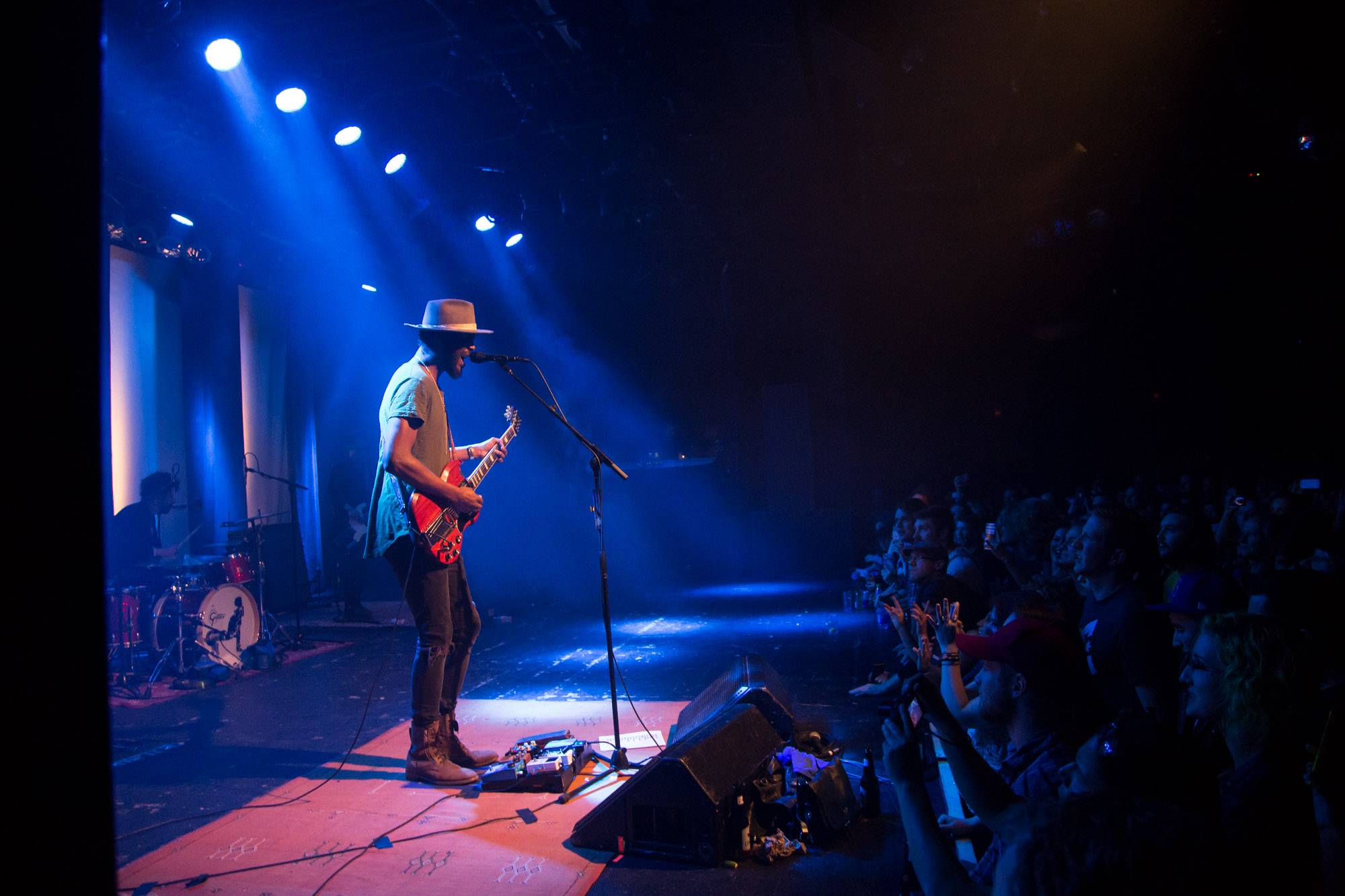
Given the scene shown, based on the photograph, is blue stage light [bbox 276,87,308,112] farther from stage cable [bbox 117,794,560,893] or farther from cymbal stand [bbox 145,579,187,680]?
stage cable [bbox 117,794,560,893]

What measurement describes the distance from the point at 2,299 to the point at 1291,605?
3384mm

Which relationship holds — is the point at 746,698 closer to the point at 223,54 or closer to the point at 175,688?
the point at 175,688

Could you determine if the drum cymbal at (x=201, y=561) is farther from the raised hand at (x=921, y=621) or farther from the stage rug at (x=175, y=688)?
the raised hand at (x=921, y=621)

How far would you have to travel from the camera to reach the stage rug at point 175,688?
239 inches

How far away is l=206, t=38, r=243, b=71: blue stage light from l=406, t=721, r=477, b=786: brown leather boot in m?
4.71

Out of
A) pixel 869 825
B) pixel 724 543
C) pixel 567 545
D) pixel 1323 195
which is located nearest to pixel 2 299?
pixel 869 825

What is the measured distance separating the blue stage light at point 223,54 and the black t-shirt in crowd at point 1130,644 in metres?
6.17

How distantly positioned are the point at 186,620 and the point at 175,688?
55 centimetres

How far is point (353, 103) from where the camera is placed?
265 inches

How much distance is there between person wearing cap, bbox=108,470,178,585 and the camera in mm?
7711

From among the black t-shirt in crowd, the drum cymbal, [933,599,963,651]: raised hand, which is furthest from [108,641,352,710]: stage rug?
the black t-shirt in crowd

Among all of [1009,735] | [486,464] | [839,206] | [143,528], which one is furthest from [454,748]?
[839,206]

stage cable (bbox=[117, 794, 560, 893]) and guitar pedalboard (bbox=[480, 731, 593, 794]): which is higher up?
guitar pedalboard (bbox=[480, 731, 593, 794])

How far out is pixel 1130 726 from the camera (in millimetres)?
1787
